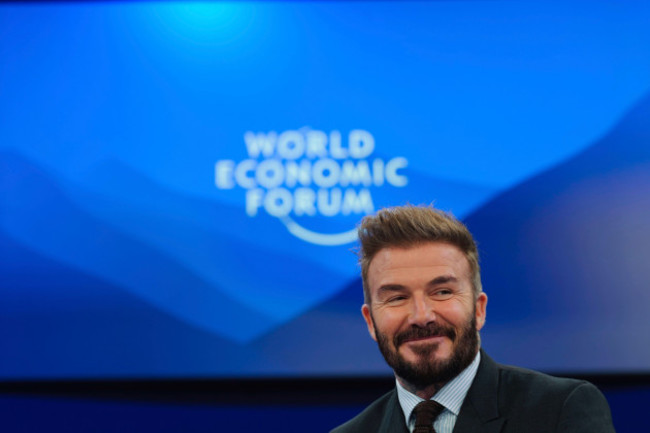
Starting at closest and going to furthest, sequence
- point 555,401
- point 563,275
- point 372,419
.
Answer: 1. point 555,401
2. point 372,419
3. point 563,275

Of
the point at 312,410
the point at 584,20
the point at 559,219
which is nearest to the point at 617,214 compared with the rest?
the point at 559,219

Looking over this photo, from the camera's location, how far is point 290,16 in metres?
3.81

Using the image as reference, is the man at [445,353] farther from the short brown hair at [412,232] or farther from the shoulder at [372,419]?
the shoulder at [372,419]

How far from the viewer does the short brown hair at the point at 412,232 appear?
1.69 meters

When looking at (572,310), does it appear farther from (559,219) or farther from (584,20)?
(584,20)

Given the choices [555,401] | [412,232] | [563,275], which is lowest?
[555,401]

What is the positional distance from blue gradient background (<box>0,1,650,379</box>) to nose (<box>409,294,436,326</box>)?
6.36 ft

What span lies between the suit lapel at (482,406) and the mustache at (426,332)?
0.13 meters

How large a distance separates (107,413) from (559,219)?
226 centimetres

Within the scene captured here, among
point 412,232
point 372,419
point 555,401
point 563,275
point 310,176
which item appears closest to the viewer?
point 555,401

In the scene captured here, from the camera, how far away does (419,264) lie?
5.39ft

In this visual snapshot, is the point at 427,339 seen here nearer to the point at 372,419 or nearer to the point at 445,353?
the point at 445,353

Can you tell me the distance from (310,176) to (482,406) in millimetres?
2201

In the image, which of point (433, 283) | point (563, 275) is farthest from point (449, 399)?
point (563, 275)
